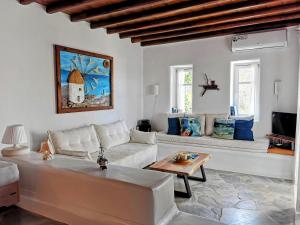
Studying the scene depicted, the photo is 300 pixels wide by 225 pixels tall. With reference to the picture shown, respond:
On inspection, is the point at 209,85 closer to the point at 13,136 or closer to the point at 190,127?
the point at 190,127

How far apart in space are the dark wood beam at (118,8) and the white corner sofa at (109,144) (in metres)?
1.75

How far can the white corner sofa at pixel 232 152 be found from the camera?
3.97m

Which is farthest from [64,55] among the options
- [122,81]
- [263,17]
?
[263,17]

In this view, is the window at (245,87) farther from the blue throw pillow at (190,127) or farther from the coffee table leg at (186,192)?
the coffee table leg at (186,192)

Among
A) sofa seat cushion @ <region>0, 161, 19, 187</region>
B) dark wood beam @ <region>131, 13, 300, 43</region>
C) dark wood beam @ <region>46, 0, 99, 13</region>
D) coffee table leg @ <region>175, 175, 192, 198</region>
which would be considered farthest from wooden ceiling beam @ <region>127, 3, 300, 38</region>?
sofa seat cushion @ <region>0, 161, 19, 187</region>

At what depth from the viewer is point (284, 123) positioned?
4.21 meters

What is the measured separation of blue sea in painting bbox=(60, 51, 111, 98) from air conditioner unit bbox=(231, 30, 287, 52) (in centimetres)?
254

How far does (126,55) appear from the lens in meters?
5.16

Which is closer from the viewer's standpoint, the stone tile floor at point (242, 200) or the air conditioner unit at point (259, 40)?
the stone tile floor at point (242, 200)

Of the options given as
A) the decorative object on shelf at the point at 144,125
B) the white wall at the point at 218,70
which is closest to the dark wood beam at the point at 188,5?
the white wall at the point at 218,70

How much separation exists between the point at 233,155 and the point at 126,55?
117 inches

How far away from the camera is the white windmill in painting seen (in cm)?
385

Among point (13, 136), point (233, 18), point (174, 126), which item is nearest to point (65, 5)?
point (13, 136)

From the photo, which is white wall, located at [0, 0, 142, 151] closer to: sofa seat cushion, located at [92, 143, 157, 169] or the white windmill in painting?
the white windmill in painting
